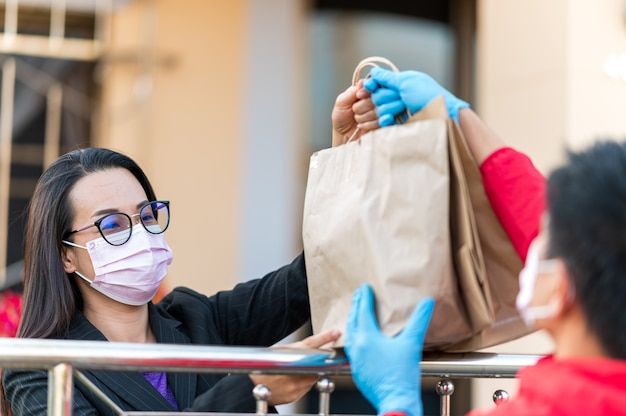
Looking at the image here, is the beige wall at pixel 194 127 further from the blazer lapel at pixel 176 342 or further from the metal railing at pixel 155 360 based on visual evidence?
the metal railing at pixel 155 360

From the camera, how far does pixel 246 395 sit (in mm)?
1821

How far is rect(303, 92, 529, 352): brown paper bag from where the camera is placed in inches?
64.9

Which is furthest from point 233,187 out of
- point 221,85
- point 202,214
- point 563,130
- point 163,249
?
point 163,249

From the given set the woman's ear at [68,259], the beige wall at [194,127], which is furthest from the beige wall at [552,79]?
the woman's ear at [68,259]

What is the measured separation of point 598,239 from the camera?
4.41 ft

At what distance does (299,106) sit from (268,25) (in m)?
0.46

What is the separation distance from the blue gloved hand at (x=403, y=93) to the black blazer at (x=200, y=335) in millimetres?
543

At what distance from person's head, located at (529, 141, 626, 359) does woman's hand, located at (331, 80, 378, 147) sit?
577 millimetres

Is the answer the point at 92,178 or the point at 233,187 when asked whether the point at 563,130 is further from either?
the point at 92,178

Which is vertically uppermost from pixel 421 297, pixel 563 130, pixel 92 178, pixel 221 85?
pixel 221 85

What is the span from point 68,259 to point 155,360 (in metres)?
0.64

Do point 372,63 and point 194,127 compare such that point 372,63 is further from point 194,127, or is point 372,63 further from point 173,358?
point 194,127

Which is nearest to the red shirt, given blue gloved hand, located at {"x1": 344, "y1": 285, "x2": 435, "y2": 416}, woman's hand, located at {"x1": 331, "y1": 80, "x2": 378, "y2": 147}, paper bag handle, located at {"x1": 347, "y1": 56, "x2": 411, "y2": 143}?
blue gloved hand, located at {"x1": 344, "y1": 285, "x2": 435, "y2": 416}

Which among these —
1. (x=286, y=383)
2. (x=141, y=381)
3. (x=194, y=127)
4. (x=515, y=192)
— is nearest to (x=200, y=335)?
(x=141, y=381)
